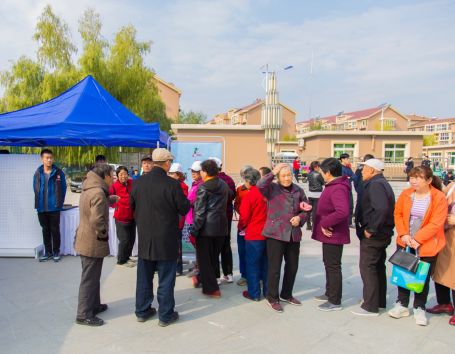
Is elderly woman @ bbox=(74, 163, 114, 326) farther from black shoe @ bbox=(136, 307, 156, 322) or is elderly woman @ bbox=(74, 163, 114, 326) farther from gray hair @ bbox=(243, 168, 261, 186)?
gray hair @ bbox=(243, 168, 261, 186)

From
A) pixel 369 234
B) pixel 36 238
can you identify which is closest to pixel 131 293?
pixel 36 238

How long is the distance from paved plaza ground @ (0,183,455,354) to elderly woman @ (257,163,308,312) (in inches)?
16.8

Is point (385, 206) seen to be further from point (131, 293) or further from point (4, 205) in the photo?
point (4, 205)

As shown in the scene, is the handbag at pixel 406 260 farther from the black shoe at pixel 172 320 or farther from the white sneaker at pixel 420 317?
the black shoe at pixel 172 320

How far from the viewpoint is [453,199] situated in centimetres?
353

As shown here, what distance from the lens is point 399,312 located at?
367 centimetres

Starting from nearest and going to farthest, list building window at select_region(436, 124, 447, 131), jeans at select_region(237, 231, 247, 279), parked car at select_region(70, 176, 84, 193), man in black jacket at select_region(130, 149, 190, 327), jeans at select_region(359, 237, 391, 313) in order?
man in black jacket at select_region(130, 149, 190, 327) < jeans at select_region(359, 237, 391, 313) < jeans at select_region(237, 231, 247, 279) < parked car at select_region(70, 176, 84, 193) < building window at select_region(436, 124, 447, 131)

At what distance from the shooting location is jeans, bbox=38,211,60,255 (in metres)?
5.43

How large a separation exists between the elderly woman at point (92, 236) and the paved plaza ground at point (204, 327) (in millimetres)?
226

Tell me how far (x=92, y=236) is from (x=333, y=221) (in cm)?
240

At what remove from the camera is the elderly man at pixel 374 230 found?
350 cm

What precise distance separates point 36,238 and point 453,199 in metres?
5.88

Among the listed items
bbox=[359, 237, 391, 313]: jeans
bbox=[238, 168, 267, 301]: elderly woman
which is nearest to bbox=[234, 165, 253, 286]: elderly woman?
bbox=[238, 168, 267, 301]: elderly woman

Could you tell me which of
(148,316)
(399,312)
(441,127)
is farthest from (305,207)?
(441,127)
